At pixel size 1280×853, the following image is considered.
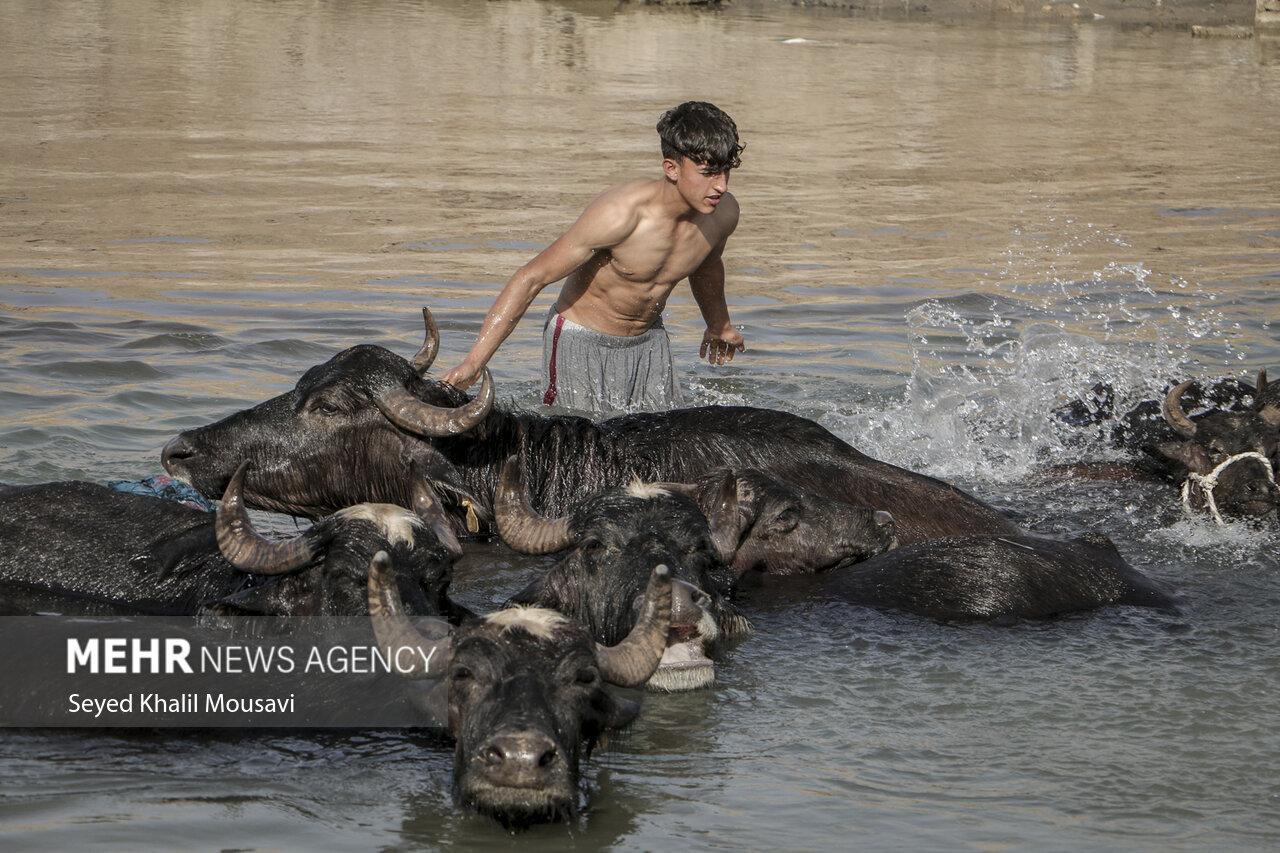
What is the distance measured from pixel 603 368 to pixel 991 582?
3829mm

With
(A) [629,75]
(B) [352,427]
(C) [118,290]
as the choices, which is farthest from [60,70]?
(B) [352,427]

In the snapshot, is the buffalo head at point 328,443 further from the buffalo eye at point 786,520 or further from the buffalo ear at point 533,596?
the buffalo eye at point 786,520

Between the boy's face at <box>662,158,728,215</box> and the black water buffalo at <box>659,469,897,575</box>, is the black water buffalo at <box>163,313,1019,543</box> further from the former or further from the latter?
the boy's face at <box>662,158,728,215</box>

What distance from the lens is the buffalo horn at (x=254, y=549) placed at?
20.0ft

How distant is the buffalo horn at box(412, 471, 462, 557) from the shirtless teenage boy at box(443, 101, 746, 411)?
2387mm

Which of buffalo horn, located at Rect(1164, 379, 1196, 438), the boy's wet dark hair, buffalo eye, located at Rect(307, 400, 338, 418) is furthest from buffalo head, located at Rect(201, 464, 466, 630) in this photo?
buffalo horn, located at Rect(1164, 379, 1196, 438)

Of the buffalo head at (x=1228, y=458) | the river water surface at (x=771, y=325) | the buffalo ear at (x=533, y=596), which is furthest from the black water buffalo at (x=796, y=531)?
the buffalo head at (x=1228, y=458)

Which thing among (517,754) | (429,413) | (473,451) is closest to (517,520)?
(429,413)

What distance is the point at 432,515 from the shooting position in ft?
21.5

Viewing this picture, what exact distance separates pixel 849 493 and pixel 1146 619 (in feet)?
5.71

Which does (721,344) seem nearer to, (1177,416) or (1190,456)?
(1177,416)

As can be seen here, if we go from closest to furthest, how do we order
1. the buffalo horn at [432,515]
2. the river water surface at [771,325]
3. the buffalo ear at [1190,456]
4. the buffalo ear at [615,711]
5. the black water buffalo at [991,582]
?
the buffalo ear at [615,711], the river water surface at [771,325], the buffalo horn at [432,515], the black water buffalo at [991,582], the buffalo ear at [1190,456]

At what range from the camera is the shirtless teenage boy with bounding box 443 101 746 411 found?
31.1 ft

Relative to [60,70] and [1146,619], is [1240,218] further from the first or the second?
[60,70]
